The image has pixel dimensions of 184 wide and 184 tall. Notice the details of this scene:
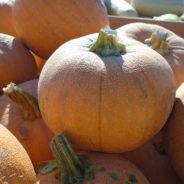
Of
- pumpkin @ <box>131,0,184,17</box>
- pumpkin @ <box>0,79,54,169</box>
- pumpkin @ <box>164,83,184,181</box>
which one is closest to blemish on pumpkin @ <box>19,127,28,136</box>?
pumpkin @ <box>0,79,54,169</box>

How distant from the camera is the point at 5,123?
132cm

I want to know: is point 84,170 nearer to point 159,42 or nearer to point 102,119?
point 102,119

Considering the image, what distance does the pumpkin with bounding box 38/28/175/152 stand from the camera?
970 mm

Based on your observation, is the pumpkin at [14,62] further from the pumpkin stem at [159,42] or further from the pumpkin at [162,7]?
the pumpkin at [162,7]

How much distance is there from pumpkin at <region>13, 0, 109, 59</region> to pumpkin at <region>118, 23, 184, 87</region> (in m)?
0.15

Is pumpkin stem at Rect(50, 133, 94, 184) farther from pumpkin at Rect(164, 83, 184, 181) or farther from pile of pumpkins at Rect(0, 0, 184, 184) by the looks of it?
pumpkin at Rect(164, 83, 184, 181)

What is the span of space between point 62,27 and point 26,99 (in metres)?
0.42

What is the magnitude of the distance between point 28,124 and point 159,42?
0.62 m

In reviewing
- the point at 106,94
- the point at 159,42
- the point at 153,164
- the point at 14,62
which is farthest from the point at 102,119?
the point at 14,62

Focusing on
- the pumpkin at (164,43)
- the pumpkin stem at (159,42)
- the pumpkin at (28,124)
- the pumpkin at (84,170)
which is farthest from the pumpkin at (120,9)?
the pumpkin at (84,170)

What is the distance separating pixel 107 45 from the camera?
1.06 meters

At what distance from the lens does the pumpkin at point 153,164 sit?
1.21 meters

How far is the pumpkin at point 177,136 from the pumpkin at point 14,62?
716 millimetres

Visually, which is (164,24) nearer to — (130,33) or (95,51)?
(130,33)
